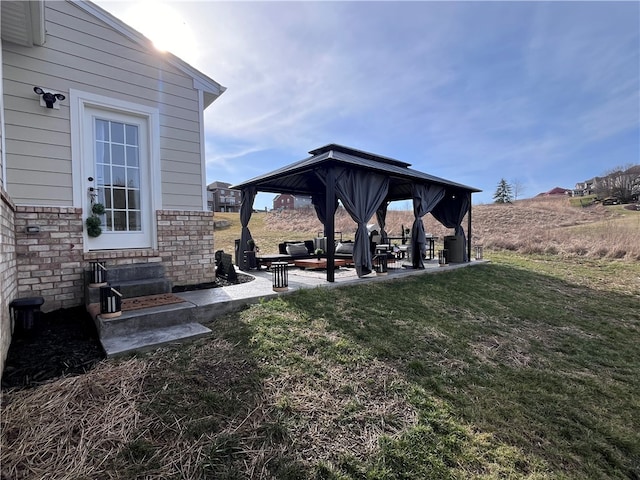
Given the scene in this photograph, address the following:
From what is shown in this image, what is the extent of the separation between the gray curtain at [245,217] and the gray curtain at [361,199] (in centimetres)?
298

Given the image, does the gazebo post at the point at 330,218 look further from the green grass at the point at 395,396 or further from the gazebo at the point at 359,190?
the green grass at the point at 395,396

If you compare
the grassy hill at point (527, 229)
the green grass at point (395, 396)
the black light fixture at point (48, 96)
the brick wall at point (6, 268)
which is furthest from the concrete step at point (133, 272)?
the grassy hill at point (527, 229)

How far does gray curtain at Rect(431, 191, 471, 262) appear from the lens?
9.36m

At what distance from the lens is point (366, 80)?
24.7 feet

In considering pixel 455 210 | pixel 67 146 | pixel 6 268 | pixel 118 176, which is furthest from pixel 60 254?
pixel 455 210

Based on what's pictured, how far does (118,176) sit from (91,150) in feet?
1.47

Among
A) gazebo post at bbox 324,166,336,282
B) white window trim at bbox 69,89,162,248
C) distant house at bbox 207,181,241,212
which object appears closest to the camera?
white window trim at bbox 69,89,162,248

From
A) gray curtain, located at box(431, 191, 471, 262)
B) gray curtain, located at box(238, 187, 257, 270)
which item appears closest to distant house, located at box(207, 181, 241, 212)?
gray curtain, located at box(238, 187, 257, 270)

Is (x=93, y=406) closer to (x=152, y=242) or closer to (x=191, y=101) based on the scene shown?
(x=152, y=242)

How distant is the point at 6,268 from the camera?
2662 millimetres

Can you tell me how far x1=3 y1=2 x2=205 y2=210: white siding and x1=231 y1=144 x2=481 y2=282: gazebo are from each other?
2252mm

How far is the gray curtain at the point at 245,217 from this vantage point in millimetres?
7695

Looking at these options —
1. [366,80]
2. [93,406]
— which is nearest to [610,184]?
[366,80]

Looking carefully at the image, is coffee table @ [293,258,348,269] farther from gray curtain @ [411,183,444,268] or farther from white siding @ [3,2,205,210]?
white siding @ [3,2,205,210]
